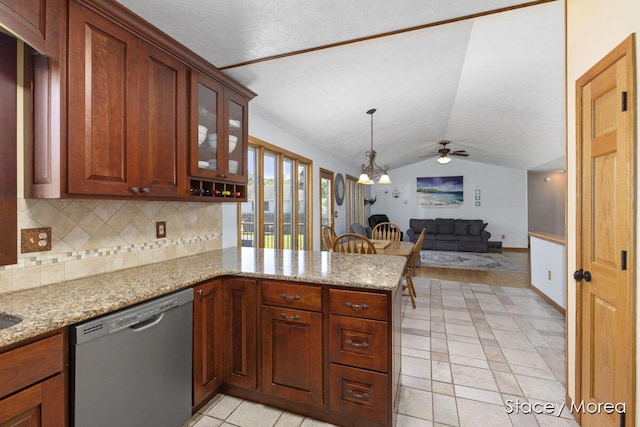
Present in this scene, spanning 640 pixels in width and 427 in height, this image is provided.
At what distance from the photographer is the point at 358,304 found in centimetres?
160

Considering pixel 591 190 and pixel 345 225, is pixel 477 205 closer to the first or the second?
pixel 345 225

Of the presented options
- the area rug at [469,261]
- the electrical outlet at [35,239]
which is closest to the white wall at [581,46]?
the electrical outlet at [35,239]

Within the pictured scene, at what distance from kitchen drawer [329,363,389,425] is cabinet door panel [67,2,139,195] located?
153 centimetres

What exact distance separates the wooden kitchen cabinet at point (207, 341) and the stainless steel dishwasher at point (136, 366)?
0.06 m

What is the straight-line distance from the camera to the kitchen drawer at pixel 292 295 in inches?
66.7

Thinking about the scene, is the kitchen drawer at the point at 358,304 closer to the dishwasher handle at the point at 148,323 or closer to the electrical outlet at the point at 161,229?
Answer: the dishwasher handle at the point at 148,323

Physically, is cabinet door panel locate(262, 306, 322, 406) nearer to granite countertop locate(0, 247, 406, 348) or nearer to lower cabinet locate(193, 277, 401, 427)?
lower cabinet locate(193, 277, 401, 427)

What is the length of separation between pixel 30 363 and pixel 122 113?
3.81 feet

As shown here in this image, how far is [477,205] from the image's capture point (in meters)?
9.12

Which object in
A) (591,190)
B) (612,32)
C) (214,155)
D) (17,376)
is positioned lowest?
(17,376)

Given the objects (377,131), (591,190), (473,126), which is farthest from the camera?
(473,126)

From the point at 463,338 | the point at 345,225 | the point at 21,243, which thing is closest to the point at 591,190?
the point at 463,338

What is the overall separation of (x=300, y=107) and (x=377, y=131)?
2.09m

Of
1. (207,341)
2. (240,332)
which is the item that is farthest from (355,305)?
(207,341)
